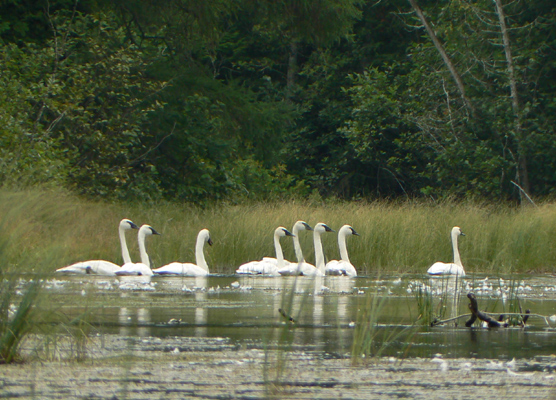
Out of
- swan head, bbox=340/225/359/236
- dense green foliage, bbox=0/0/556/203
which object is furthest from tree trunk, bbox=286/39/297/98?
swan head, bbox=340/225/359/236

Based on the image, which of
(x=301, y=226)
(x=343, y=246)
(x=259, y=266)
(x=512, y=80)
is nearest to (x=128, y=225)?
(x=259, y=266)

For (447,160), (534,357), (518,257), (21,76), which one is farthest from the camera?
(447,160)

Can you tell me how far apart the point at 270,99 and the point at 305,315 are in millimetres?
28041

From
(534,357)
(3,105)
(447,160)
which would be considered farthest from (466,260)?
(447,160)

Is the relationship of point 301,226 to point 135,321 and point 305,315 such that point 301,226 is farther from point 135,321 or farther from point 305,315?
point 135,321

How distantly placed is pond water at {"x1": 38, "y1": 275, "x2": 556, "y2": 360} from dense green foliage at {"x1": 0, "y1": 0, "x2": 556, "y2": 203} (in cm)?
663

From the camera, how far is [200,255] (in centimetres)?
1512

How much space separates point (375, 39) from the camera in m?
37.3

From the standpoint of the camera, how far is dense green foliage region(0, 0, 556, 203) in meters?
22.5

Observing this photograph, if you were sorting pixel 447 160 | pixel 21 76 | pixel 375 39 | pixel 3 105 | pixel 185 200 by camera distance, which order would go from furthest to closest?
pixel 375 39 → pixel 447 160 → pixel 185 200 → pixel 21 76 → pixel 3 105

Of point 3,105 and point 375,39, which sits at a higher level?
point 375,39

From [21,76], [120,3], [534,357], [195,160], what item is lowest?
[534,357]

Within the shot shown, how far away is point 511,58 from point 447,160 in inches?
147

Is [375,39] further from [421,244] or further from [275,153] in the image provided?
[421,244]
